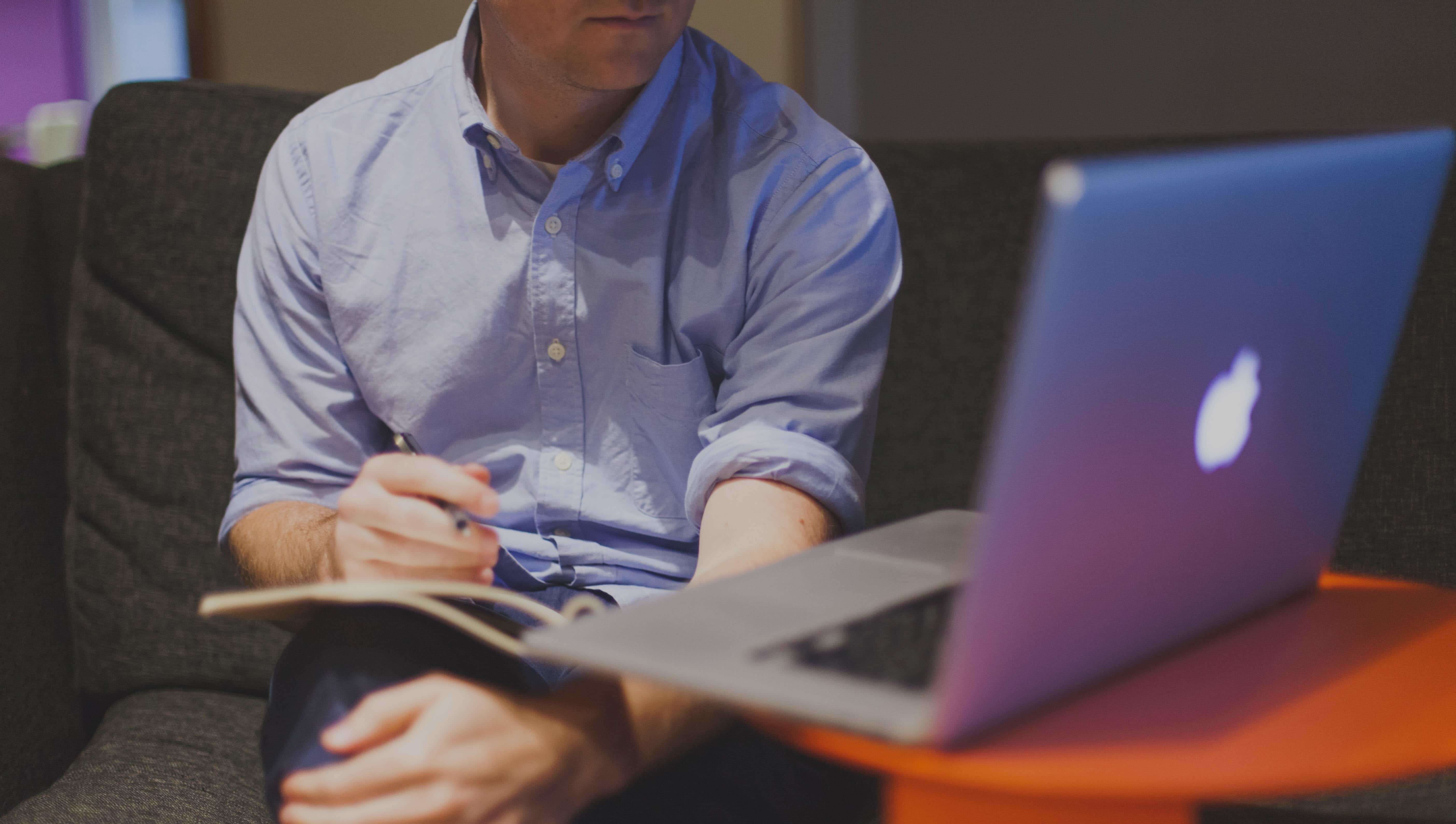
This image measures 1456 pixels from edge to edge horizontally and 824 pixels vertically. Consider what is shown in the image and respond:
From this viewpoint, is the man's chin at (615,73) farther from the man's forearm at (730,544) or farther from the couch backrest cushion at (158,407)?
the couch backrest cushion at (158,407)

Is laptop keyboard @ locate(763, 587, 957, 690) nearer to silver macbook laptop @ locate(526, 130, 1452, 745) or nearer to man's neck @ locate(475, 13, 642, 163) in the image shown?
silver macbook laptop @ locate(526, 130, 1452, 745)

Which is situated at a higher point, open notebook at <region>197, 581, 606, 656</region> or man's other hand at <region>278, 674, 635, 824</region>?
open notebook at <region>197, 581, 606, 656</region>

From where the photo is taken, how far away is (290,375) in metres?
1.08

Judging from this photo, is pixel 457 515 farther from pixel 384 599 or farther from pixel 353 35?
pixel 353 35

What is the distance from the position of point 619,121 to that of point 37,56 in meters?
2.41

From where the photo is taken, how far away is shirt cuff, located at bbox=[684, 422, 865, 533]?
889 millimetres

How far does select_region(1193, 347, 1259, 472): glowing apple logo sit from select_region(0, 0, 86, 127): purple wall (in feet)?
9.78

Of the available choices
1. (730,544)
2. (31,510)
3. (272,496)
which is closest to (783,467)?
(730,544)

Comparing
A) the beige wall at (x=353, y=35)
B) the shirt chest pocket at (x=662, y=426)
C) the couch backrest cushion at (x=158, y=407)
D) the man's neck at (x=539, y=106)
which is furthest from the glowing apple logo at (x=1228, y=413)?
the beige wall at (x=353, y=35)

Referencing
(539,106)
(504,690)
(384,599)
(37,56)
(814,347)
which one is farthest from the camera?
(37,56)

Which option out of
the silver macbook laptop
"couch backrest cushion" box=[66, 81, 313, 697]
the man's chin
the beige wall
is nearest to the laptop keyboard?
the silver macbook laptop

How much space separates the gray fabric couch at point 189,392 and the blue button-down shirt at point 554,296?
0.27 metres

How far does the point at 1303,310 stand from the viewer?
1.86 feet

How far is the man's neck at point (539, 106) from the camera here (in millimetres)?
1057
